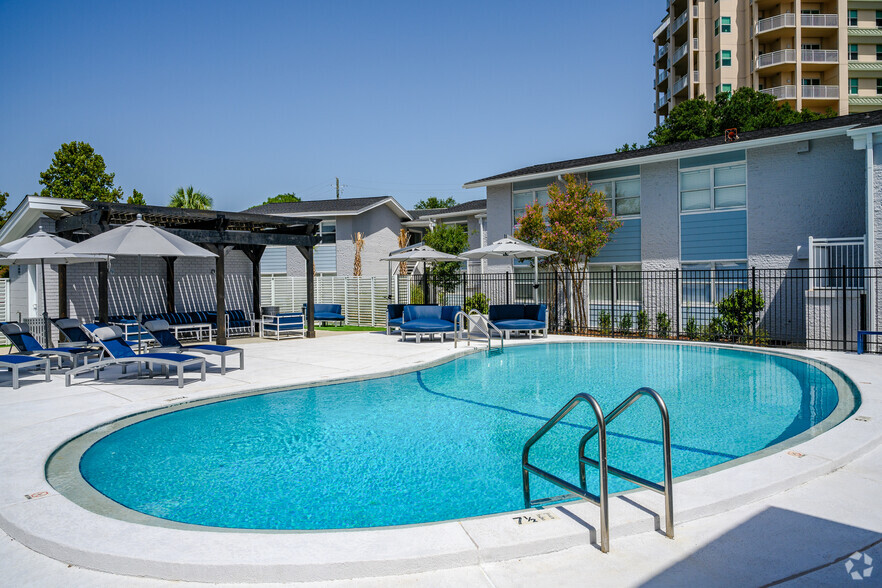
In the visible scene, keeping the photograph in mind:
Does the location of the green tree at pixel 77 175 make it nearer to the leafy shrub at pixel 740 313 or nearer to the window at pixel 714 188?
the window at pixel 714 188

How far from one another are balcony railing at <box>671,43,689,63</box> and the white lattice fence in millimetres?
36200

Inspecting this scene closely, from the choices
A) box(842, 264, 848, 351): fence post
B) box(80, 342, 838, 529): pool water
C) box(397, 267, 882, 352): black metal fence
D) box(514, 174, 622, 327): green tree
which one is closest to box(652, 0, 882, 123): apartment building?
box(514, 174, 622, 327): green tree

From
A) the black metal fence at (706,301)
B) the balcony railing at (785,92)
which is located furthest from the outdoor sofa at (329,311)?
the balcony railing at (785,92)

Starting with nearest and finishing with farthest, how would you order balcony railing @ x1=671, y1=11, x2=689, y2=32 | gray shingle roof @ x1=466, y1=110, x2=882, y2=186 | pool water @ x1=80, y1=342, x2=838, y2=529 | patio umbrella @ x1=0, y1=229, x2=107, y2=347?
pool water @ x1=80, y1=342, x2=838, y2=529, patio umbrella @ x1=0, y1=229, x2=107, y2=347, gray shingle roof @ x1=466, y1=110, x2=882, y2=186, balcony railing @ x1=671, y1=11, x2=689, y2=32

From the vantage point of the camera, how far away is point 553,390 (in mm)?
9234

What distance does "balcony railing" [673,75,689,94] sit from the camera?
44.4 m

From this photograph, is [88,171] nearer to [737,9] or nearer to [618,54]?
[618,54]

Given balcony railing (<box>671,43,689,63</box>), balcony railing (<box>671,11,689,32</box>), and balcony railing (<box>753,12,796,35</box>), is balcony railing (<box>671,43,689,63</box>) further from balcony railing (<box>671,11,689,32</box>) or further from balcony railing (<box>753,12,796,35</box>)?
balcony railing (<box>753,12,796,35</box>)

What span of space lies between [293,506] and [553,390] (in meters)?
5.60

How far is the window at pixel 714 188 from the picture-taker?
17.5 meters

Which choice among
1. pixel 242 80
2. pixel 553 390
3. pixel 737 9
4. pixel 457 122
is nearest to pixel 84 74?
pixel 242 80

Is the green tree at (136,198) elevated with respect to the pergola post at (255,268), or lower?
elevated

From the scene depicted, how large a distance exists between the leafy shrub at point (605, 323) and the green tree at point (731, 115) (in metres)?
20.7

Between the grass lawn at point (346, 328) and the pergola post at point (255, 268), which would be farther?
the grass lawn at point (346, 328)
